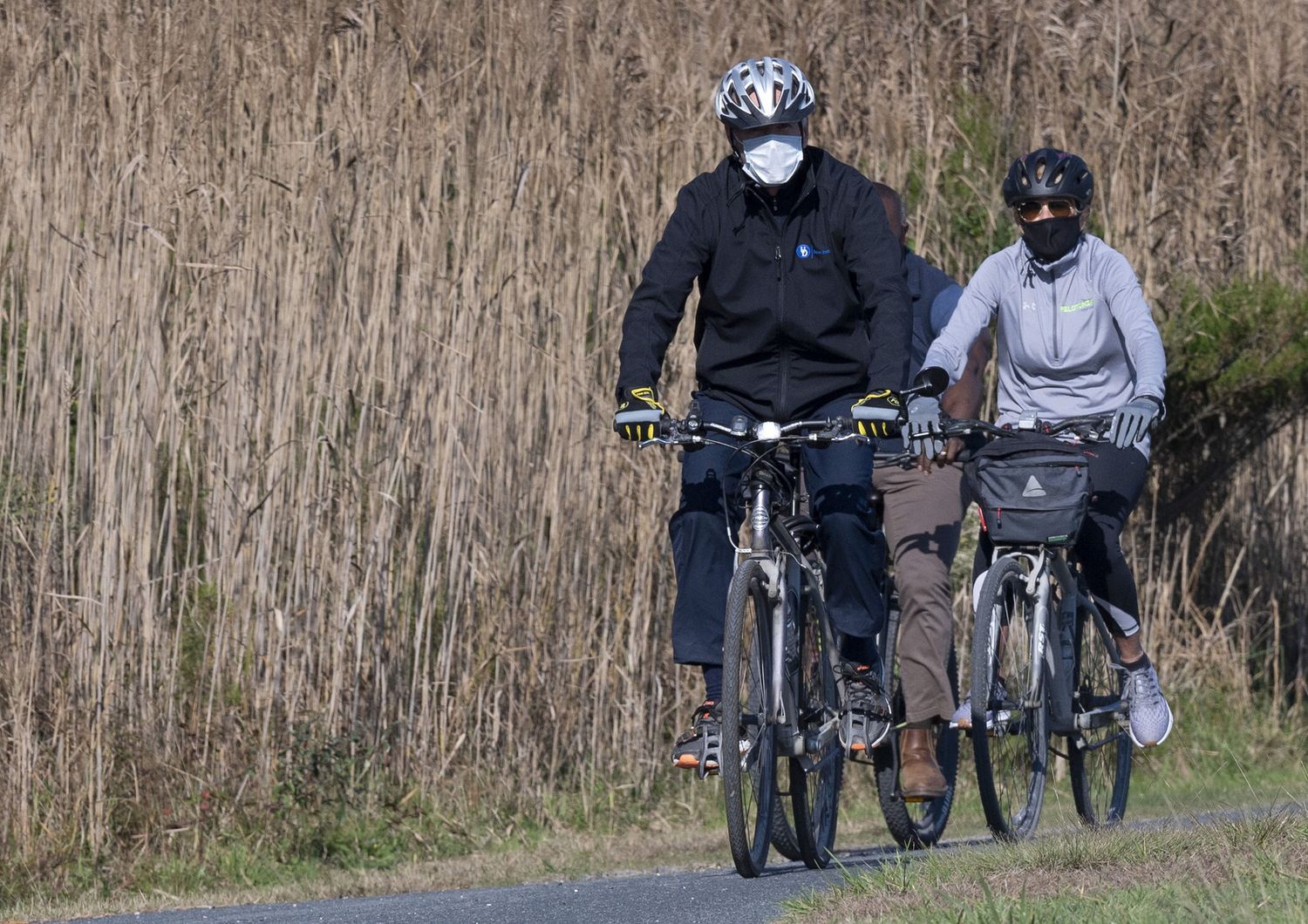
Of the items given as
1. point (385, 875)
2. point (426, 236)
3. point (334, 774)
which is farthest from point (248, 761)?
point (426, 236)

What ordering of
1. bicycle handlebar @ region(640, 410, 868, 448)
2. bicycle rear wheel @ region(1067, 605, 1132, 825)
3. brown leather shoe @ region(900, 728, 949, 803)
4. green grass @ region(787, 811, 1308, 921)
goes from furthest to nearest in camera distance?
bicycle rear wheel @ region(1067, 605, 1132, 825)
brown leather shoe @ region(900, 728, 949, 803)
bicycle handlebar @ region(640, 410, 868, 448)
green grass @ region(787, 811, 1308, 921)

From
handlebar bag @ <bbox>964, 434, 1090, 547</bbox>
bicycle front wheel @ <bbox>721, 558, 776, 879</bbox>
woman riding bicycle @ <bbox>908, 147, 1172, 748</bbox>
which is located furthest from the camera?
woman riding bicycle @ <bbox>908, 147, 1172, 748</bbox>

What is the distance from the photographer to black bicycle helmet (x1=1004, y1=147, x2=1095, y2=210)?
6.65 m

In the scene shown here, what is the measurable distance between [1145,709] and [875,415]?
1.88m

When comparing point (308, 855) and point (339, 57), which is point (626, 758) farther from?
point (339, 57)

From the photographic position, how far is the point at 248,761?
7.37 metres

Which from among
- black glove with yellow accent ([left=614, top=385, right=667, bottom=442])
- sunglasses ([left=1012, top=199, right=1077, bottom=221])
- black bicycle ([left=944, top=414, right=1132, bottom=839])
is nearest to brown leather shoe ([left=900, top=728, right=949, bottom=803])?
black bicycle ([left=944, top=414, right=1132, bottom=839])

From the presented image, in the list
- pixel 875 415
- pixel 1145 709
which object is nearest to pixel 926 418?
pixel 875 415

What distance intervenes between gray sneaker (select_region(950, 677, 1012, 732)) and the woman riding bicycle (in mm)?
487

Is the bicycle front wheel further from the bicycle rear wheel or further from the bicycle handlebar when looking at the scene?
the bicycle rear wheel

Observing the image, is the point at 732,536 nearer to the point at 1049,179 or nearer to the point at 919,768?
the point at 919,768

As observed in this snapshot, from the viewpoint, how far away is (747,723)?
18.9 ft

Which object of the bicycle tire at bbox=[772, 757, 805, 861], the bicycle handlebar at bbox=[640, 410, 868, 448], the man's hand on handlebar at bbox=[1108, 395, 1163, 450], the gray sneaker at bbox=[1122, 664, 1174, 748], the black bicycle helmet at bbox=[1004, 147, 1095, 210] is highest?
the black bicycle helmet at bbox=[1004, 147, 1095, 210]

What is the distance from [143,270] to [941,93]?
456 centimetres
